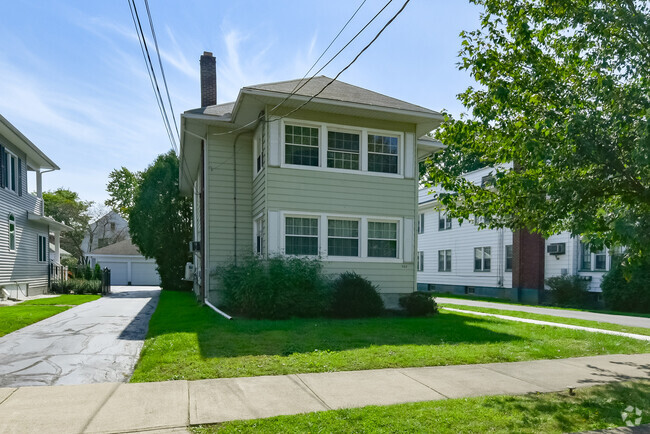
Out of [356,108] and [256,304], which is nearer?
[256,304]

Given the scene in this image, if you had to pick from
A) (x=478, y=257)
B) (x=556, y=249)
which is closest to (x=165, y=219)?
(x=478, y=257)

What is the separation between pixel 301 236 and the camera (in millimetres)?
12758

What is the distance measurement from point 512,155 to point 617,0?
2437 millimetres

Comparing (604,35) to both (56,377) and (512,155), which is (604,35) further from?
(56,377)

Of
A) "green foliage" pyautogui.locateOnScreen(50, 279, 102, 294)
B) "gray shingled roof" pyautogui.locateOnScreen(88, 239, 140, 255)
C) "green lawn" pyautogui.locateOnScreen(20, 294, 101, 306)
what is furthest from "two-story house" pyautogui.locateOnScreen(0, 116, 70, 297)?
"gray shingled roof" pyautogui.locateOnScreen(88, 239, 140, 255)

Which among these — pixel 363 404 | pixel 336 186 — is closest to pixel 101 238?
pixel 336 186

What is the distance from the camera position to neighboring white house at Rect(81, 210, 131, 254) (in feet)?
180

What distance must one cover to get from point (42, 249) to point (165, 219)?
5.97m

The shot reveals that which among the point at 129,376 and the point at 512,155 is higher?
the point at 512,155

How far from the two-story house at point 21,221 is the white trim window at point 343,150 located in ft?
39.0

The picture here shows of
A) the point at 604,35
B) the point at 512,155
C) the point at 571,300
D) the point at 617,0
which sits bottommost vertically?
the point at 571,300

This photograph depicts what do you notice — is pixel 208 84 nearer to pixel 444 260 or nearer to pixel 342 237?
pixel 342 237

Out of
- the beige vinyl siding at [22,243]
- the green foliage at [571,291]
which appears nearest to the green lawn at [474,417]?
the green foliage at [571,291]

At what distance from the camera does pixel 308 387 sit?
563 cm
